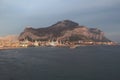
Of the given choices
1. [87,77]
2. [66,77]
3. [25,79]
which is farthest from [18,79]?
[87,77]

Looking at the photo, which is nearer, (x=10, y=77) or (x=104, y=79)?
(x=104, y=79)

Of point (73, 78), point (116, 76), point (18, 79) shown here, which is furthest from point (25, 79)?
point (116, 76)

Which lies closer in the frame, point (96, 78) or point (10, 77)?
point (96, 78)

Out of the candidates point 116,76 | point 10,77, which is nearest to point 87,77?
point 116,76

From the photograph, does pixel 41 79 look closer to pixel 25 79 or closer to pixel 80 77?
pixel 25 79

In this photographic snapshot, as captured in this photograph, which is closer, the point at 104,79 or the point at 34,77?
the point at 104,79

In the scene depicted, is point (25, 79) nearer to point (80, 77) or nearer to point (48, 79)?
point (48, 79)

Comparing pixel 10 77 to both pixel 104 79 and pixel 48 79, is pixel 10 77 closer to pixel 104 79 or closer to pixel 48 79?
pixel 48 79
